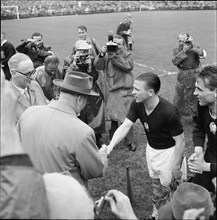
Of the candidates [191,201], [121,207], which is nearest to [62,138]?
[121,207]

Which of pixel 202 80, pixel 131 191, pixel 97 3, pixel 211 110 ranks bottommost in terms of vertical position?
pixel 131 191

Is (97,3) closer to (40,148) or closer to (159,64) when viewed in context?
(159,64)

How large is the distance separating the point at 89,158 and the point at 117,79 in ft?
11.4

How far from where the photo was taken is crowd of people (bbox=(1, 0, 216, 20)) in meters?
34.5

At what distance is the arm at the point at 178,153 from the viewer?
3.87m

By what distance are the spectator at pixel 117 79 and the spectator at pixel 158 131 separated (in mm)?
2057

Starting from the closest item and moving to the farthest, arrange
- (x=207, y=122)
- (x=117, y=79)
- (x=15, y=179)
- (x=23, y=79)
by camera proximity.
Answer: (x=15, y=179), (x=207, y=122), (x=23, y=79), (x=117, y=79)

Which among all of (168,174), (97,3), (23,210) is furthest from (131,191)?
(97,3)

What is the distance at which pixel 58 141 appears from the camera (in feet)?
9.43

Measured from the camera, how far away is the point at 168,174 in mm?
4008

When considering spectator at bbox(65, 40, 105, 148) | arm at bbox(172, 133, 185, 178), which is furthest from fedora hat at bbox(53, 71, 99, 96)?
spectator at bbox(65, 40, 105, 148)

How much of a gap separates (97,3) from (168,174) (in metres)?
41.8

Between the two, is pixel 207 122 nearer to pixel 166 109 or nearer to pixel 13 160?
pixel 166 109

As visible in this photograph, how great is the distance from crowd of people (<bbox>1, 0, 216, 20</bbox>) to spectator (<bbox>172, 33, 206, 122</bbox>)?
83.8 feet
